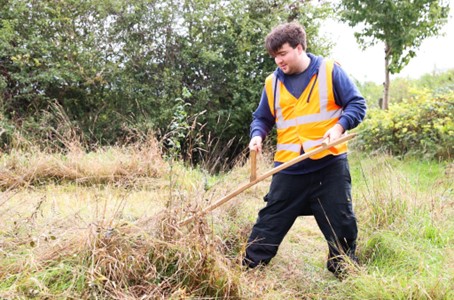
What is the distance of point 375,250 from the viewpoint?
3350mm

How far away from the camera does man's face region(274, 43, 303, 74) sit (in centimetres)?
291

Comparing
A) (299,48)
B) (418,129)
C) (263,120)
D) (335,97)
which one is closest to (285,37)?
(299,48)

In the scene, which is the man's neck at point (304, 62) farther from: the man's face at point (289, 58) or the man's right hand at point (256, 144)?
the man's right hand at point (256, 144)

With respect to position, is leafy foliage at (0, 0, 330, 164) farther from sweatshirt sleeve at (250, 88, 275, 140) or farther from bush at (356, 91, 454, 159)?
sweatshirt sleeve at (250, 88, 275, 140)

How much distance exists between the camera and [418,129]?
7.08 metres

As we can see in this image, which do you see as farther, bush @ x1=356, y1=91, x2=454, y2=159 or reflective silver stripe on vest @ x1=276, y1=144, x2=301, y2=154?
bush @ x1=356, y1=91, x2=454, y2=159

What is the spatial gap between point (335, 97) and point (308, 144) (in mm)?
352

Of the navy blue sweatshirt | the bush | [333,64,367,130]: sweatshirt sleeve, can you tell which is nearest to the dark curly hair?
the navy blue sweatshirt

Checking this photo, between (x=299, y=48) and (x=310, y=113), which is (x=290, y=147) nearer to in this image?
(x=310, y=113)

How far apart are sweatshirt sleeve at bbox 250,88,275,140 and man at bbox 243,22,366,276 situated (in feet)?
0.29

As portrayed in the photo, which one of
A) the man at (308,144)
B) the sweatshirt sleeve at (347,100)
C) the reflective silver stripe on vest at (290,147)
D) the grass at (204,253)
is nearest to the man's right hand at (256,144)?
the man at (308,144)

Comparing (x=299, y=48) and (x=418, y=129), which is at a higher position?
(x=299, y=48)

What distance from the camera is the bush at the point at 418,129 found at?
21.6ft

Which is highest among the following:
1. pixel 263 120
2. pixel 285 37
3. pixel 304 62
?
pixel 285 37
